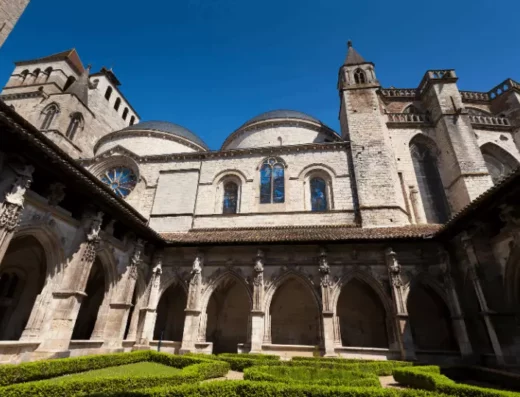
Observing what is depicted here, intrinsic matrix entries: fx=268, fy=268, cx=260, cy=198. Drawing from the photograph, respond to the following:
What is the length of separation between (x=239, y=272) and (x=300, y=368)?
589 cm

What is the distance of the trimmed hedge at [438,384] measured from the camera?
541cm

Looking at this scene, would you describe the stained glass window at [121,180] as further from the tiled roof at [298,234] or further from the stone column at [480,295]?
the stone column at [480,295]

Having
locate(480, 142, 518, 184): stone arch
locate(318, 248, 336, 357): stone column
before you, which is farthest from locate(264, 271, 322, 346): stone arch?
locate(480, 142, 518, 184): stone arch

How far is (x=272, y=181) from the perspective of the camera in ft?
58.6

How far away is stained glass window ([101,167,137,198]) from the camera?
748 inches

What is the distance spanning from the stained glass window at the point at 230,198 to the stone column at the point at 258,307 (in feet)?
17.5

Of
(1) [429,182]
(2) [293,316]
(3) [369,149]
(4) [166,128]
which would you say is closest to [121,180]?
(4) [166,128]

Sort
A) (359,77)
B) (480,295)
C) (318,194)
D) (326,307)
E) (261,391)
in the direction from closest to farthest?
(261,391)
(480,295)
(326,307)
(318,194)
(359,77)

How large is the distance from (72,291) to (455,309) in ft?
47.1

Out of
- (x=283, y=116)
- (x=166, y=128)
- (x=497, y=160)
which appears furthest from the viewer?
(x=166, y=128)

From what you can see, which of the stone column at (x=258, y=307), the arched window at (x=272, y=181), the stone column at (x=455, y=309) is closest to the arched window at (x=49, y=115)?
the arched window at (x=272, y=181)

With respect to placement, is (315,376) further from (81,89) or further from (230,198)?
(81,89)

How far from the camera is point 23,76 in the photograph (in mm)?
28766

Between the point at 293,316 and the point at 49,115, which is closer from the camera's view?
the point at 293,316
